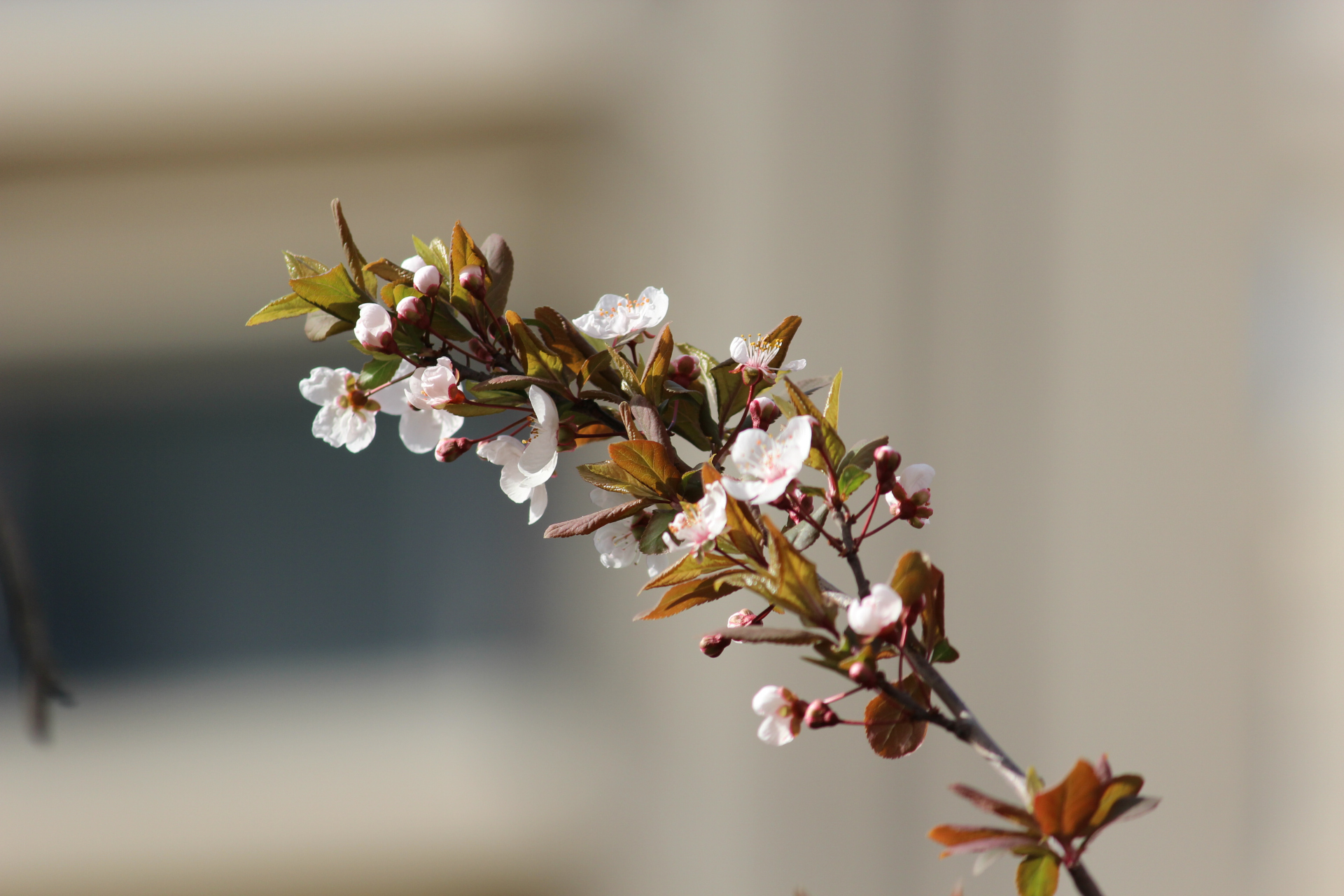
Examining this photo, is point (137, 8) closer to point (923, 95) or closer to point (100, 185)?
point (100, 185)

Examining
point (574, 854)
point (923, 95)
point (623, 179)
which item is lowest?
point (574, 854)

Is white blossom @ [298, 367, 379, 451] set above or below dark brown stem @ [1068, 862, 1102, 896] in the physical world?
above

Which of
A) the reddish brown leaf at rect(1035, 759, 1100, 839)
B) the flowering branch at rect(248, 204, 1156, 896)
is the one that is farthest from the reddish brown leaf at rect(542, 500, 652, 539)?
the reddish brown leaf at rect(1035, 759, 1100, 839)

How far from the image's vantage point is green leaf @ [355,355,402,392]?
0.24 meters

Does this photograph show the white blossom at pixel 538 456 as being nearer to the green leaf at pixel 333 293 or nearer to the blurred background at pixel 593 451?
the green leaf at pixel 333 293

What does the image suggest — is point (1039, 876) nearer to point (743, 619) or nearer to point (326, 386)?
point (743, 619)

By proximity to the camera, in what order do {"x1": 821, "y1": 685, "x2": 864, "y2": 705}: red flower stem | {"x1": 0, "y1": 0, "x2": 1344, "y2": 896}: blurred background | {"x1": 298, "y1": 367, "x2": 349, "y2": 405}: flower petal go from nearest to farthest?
{"x1": 821, "y1": 685, "x2": 864, "y2": 705}: red flower stem → {"x1": 298, "y1": 367, "x2": 349, "y2": 405}: flower petal → {"x1": 0, "y1": 0, "x2": 1344, "y2": 896}: blurred background

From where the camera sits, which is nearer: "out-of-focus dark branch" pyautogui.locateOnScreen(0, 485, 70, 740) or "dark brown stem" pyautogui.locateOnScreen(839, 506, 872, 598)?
"dark brown stem" pyautogui.locateOnScreen(839, 506, 872, 598)

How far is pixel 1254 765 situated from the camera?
171cm

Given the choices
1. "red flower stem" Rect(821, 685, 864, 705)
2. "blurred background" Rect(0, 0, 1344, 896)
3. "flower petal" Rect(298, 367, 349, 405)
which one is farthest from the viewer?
"blurred background" Rect(0, 0, 1344, 896)

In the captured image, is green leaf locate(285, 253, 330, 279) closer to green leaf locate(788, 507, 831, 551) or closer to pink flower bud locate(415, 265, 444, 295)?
pink flower bud locate(415, 265, 444, 295)

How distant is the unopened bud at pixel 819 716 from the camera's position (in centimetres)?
20

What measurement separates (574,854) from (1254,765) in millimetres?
1303

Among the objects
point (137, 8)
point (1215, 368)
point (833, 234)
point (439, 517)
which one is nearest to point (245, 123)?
point (137, 8)
